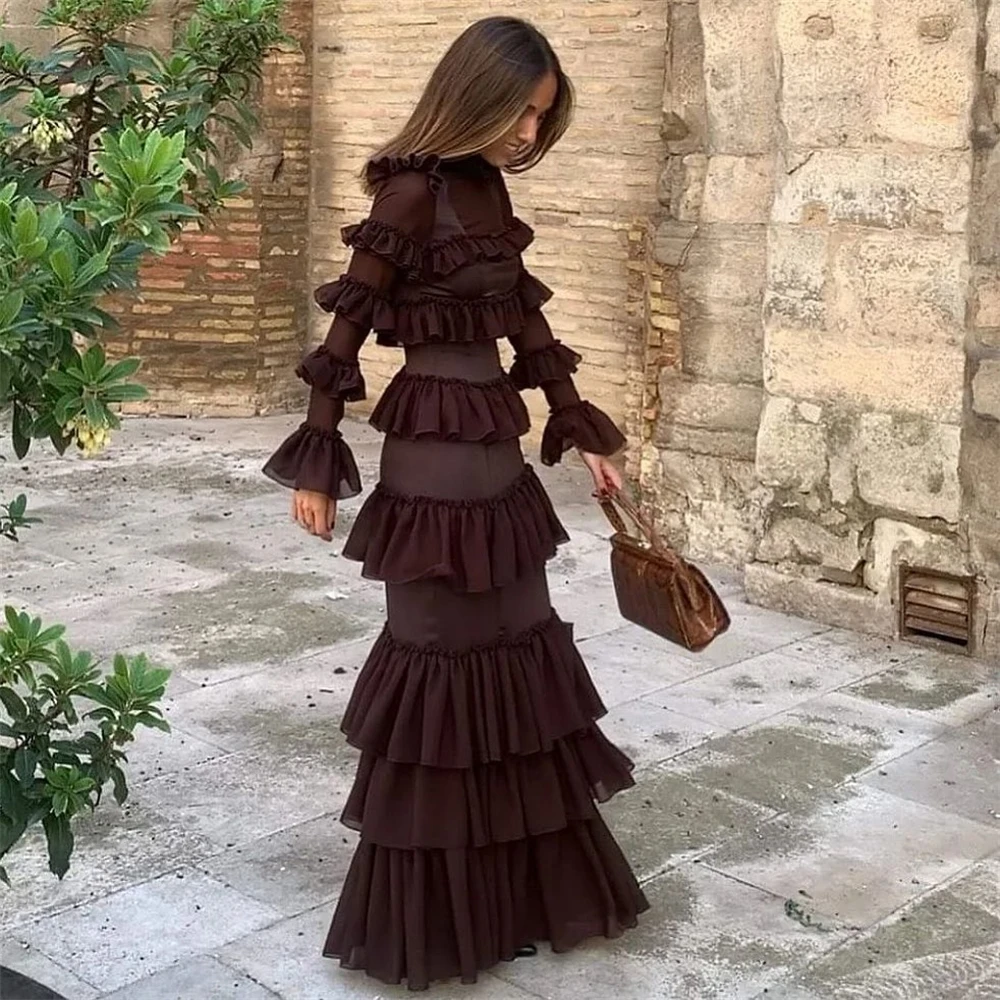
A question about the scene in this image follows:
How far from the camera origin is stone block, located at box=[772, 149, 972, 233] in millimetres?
5555

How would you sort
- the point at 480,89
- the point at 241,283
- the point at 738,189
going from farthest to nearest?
the point at 241,283, the point at 738,189, the point at 480,89

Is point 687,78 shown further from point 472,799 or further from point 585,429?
point 472,799

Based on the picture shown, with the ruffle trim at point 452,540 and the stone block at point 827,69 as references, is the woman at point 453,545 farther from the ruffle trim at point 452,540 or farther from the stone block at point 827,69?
the stone block at point 827,69

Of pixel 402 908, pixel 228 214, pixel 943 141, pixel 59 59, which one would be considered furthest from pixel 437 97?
pixel 228 214

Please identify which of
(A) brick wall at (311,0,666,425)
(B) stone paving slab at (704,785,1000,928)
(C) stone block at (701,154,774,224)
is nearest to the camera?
(B) stone paving slab at (704,785,1000,928)

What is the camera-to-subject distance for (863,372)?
5.90m

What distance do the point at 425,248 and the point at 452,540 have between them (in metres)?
0.60

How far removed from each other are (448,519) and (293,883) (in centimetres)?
118

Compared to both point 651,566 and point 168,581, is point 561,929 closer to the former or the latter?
point 651,566

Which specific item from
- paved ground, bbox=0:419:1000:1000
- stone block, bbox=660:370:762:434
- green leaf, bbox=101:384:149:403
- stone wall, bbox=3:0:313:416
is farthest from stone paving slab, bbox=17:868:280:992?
stone wall, bbox=3:0:313:416

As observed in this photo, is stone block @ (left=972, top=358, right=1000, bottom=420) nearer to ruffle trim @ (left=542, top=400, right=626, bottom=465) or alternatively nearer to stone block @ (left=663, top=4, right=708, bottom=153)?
stone block @ (left=663, top=4, right=708, bottom=153)

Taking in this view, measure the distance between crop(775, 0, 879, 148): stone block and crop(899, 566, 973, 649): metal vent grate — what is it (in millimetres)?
1552

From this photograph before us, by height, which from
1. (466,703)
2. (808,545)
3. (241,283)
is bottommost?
(808,545)

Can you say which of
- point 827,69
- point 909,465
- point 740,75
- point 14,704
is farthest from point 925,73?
point 14,704
